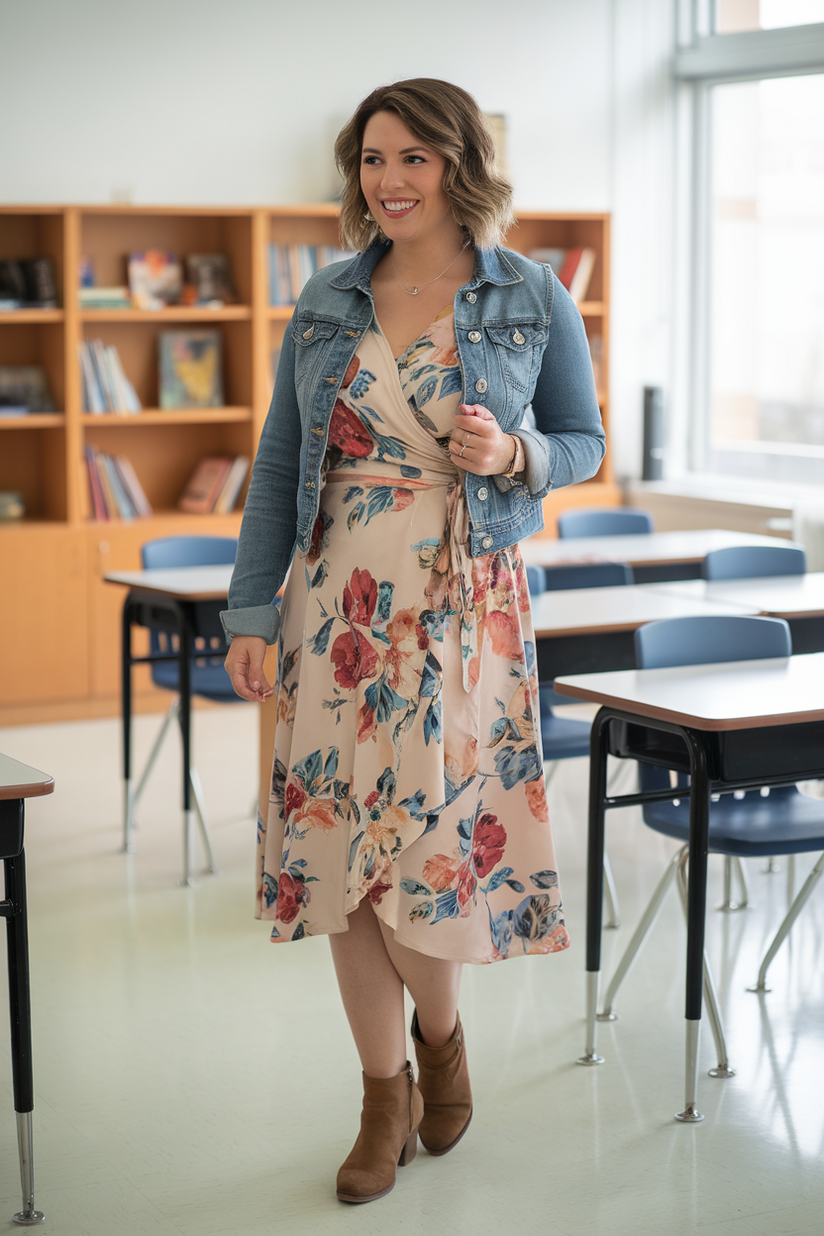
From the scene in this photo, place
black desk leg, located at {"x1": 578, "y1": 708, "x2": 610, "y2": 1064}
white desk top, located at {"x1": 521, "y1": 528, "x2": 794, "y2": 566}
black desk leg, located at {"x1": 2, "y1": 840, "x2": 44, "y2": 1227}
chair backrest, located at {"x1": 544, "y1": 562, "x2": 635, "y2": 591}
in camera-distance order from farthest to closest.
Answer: white desk top, located at {"x1": 521, "y1": 528, "x2": 794, "y2": 566}
chair backrest, located at {"x1": 544, "y1": 562, "x2": 635, "y2": 591}
black desk leg, located at {"x1": 578, "y1": 708, "x2": 610, "y2": 1064}
black desk leg, located at {"x1": 2, "y1": 840, "x2": 44, "y2": 1227}

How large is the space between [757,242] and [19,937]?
592 centimetres

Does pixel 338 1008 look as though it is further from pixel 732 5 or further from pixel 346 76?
pixel 732 5

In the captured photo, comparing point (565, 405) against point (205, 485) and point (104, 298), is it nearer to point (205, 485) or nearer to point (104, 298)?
point (104, 298)

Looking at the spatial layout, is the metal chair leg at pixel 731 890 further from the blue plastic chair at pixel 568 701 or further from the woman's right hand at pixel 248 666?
the woman's right hand at pixel 248 666

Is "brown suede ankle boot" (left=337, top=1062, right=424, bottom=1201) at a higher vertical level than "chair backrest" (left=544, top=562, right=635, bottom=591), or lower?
lower

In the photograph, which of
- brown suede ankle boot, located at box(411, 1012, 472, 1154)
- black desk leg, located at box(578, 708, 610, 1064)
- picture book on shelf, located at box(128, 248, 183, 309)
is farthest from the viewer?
picture book on shelf, located at box(128, 248, 183, 309)

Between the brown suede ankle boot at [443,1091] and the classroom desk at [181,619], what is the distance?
5.69ft

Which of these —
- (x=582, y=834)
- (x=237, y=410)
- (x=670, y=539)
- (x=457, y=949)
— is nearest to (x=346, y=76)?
(x=237, y=410)

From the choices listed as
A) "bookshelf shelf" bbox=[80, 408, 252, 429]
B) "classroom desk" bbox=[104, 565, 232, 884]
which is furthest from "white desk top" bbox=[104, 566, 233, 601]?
"bookshelf shelf" bbox=[80, 408, 252, 429]

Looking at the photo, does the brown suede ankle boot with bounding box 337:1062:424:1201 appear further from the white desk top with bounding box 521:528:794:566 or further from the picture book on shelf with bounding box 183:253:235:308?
the picture book on shelf with bounding box 183:253:235:308

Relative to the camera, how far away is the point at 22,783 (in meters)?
2.21

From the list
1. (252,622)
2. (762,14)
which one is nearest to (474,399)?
(252,622)

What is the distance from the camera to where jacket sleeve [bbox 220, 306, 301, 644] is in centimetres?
238

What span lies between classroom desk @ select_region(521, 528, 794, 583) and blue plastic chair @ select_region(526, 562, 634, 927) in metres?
0.13
